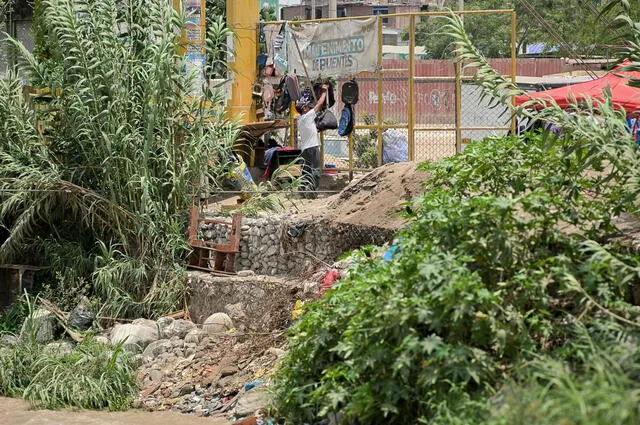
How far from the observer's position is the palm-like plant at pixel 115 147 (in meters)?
12.1

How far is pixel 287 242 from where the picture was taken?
1184 cm

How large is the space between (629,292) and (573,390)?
7.06 ft

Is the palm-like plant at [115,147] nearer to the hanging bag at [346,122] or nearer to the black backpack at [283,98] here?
the hanging bag at [346,122]

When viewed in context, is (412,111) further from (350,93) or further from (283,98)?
(283,98)

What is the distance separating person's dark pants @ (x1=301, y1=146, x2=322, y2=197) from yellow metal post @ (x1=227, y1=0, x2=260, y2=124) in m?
1.86

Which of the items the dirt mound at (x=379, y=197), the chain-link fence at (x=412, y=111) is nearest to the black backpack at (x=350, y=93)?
the chain-link fence at (x=412, y=111)

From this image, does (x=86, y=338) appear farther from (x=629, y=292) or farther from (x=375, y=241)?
(x=629, y=292)

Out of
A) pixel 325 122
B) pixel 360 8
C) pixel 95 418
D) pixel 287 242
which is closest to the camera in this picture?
pixel 95 418

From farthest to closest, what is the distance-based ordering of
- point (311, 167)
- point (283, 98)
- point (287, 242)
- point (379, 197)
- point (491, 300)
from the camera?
1. point (283, 98)
2. point (311, 167)
3. point (287, 242)
4. point (379, 197)
5. point (491, 300)

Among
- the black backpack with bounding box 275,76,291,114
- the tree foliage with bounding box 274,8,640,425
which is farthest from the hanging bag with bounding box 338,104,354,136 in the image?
the tree foliage with bounding box 274,8,640,425

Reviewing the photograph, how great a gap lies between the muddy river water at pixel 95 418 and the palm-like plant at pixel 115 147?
2252 mm

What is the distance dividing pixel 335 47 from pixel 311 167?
2.02 m

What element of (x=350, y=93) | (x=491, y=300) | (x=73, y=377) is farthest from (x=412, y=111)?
(x=491, y=300)

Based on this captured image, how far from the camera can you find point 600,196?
725 centimetres
